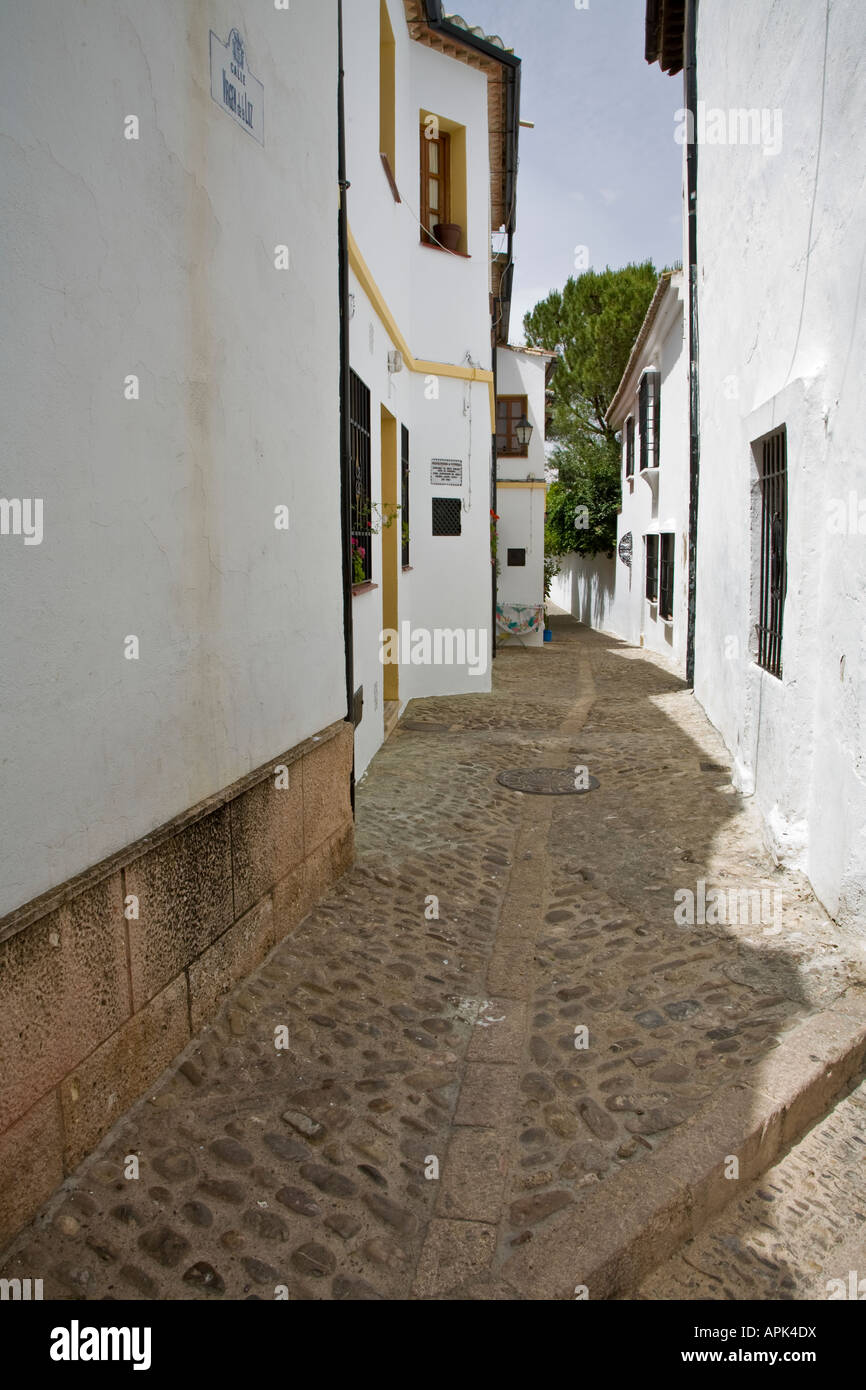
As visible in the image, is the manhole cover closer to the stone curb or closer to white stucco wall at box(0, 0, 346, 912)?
white stucco wall at box(0, 0, 346, 912)

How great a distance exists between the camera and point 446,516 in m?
10.7

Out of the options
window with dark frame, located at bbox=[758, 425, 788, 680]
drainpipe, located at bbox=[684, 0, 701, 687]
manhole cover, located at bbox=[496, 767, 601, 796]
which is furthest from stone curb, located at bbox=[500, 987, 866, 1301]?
drainpipe, located at bbox=[684, 0, 701, 687]

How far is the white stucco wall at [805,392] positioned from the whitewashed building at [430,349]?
2.77 m

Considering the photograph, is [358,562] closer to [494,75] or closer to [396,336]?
[396,336]

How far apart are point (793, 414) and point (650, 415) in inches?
453

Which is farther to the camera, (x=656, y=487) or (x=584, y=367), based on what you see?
(x=584, y=367)

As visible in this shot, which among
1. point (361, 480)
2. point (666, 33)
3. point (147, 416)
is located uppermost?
point (666, 33)

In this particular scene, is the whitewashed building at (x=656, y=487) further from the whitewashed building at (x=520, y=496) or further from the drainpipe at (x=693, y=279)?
the whitewashed building at (x=520, y=496)

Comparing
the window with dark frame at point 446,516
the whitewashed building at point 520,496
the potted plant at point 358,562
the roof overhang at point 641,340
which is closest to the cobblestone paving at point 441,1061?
the potted plant at point 358,562

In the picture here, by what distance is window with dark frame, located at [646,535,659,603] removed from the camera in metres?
16.2

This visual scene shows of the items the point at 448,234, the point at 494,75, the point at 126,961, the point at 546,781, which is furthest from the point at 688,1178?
the point at 494,75

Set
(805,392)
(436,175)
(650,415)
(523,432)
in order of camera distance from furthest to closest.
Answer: (523,432) < (650,415) < (436,175) < (805,392)
